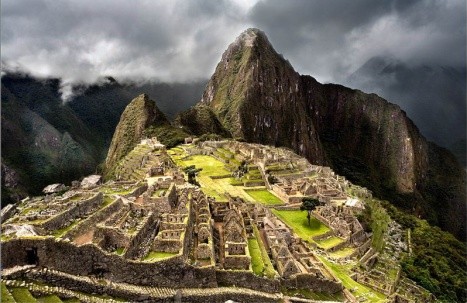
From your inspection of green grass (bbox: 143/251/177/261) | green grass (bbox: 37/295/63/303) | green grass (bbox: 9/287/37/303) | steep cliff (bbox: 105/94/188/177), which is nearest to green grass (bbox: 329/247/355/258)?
green grass (bbox: 143/251/177/261)

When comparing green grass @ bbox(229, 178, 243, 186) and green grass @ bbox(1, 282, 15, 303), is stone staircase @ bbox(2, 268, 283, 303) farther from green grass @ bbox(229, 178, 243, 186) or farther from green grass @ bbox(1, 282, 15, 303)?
green grass @ bbox(229, 178, 243, 186)

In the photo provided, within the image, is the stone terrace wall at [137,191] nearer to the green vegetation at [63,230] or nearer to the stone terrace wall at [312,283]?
the green vegetation at [63,230]

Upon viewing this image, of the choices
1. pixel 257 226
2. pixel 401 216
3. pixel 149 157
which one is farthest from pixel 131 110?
pixel 257 226

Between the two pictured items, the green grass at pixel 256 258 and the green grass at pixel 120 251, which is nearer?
the green grass at pixel 120 251

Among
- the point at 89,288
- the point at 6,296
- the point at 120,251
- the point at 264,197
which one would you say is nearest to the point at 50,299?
the point at 6,296

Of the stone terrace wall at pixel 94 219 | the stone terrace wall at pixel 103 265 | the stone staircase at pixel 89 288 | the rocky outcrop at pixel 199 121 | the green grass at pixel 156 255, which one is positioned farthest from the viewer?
the rocky outcrop at pixel 199 121

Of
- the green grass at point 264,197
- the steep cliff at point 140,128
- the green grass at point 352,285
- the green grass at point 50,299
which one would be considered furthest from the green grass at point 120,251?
the steep cliff at point 140,128
